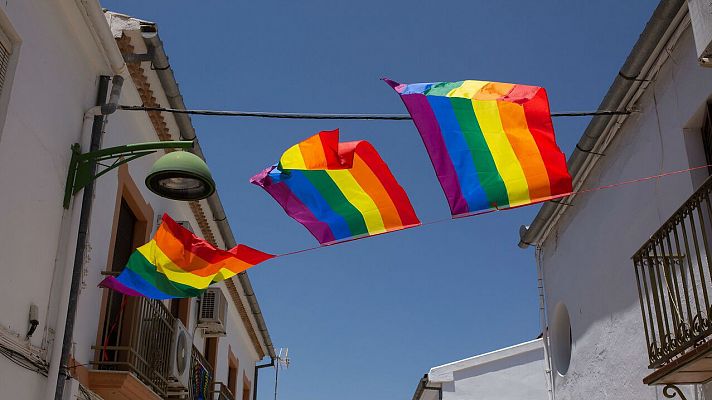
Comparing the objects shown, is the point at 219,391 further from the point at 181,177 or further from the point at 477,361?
the point at 477,361

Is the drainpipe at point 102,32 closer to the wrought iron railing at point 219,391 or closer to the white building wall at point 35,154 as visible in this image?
the white building wall at point 35,154

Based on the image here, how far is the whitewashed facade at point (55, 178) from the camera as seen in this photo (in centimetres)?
620

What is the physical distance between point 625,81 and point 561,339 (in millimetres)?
4595

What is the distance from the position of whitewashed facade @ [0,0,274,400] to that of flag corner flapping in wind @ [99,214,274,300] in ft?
1.41

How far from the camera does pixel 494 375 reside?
18.6 metres

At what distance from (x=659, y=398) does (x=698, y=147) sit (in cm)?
235

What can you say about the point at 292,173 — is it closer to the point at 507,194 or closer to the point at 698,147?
the point at 507,194

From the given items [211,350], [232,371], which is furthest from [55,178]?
[232,371]

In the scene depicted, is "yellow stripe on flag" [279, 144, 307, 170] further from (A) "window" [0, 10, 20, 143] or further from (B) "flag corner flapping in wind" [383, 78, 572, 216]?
(A) "window" [0, 10, 20, 143]

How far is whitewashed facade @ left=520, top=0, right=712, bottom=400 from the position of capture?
24.3ft

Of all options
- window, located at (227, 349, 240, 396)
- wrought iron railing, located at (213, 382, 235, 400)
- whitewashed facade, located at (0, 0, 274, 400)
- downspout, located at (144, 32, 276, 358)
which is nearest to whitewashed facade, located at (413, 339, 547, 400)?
window, located at (227, 349, 240, 396)

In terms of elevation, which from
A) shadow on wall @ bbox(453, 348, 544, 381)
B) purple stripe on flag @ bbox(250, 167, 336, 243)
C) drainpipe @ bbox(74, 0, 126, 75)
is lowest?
purple stripe on flag @ bbox(250, 167, 336, 243)

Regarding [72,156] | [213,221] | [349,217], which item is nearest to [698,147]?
[349,217]

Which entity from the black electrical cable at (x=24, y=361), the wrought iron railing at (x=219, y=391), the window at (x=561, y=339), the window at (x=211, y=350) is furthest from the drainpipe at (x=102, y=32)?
the window at (x=211, y=350)
